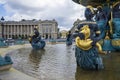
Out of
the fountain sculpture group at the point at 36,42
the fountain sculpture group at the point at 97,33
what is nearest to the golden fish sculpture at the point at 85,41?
the fountain sculpture group at the point at 97,33

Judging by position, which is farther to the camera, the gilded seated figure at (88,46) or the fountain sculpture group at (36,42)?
the fountain sculpture group at (36,42)

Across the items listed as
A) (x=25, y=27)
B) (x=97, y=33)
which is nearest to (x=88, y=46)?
(x=97, y=33)

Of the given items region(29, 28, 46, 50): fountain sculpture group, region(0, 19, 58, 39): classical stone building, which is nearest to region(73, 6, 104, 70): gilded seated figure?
region(29, 28, 46, 50): fountain sculpture group

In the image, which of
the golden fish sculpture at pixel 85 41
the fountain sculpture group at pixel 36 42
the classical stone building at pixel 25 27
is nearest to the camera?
the golden fish sculpture at pixel 85 41

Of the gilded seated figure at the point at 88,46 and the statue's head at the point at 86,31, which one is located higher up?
the statue's head at the point at 86,31

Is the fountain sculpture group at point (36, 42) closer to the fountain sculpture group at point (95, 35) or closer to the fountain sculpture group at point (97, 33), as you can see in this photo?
the fountain sculpture group at point (95, 35)

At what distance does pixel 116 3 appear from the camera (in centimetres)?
1744

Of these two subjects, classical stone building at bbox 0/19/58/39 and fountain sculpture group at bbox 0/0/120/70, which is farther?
classical stone building at bbox 0/19/58/39

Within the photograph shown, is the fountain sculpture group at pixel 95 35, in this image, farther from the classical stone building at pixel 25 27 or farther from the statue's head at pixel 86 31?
the classical stone building at pixel 25 27

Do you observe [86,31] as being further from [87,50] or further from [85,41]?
[87,50]

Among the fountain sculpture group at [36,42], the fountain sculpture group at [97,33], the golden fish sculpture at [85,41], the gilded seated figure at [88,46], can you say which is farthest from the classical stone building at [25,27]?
the golden fish sculpture at [85,41]

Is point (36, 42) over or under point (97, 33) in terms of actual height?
under

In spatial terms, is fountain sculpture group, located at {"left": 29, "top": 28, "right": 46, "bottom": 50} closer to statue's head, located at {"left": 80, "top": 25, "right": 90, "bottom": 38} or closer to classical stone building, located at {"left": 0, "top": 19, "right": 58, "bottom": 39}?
statue's head, located at {"left": 80, "top": 25, "right": 90, "bottom": 38}

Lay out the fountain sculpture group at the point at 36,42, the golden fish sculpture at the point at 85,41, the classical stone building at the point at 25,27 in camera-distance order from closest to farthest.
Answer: the golden fish sculpture at the point at 85,41
the fountain sculpture group at the point at 36,42
the classical stone building at the point at 25,27
